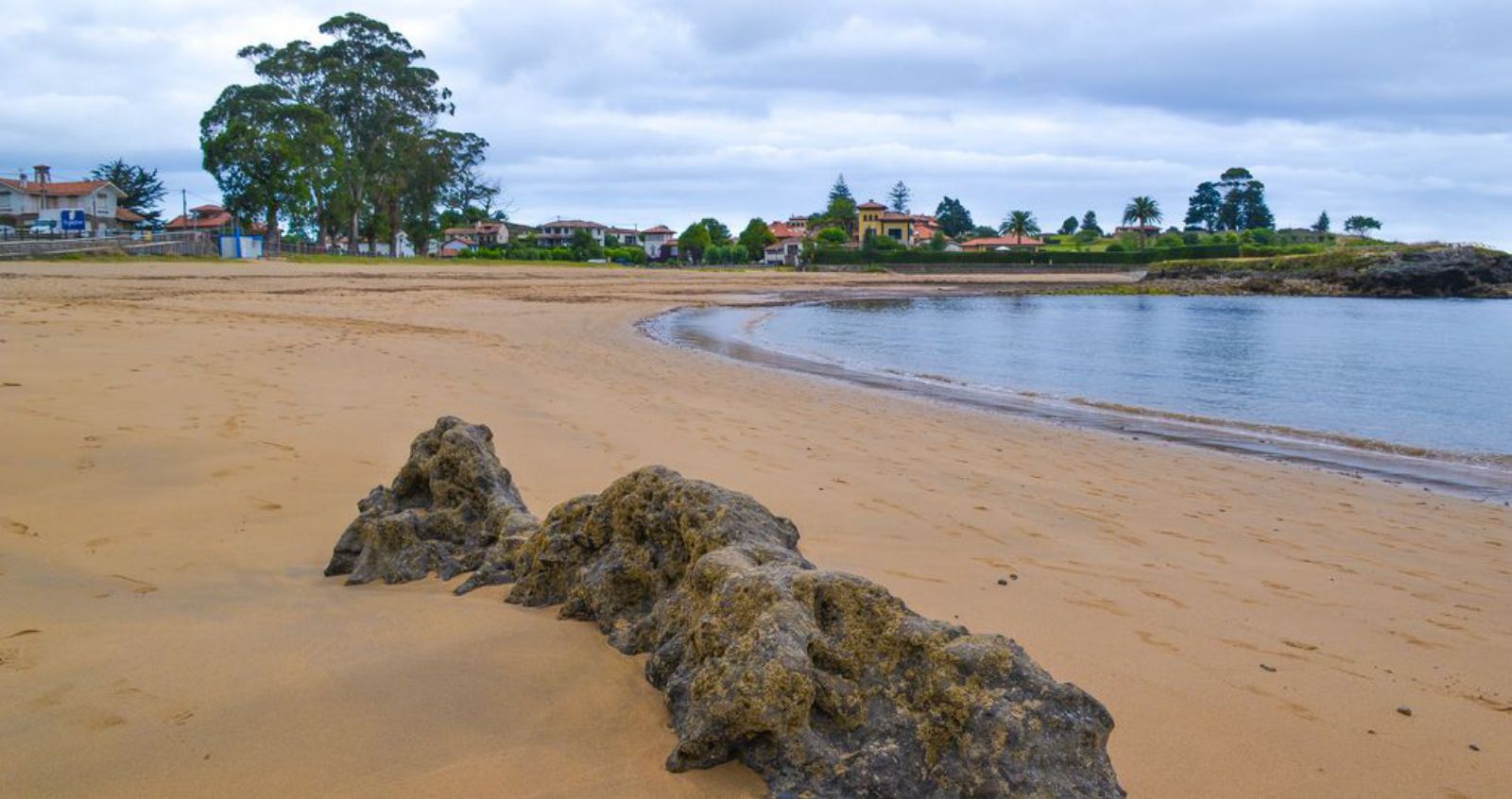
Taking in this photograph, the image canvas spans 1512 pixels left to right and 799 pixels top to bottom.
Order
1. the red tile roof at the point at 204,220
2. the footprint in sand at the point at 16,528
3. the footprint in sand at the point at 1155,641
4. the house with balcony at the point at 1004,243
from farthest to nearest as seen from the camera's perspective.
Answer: the house with balcony at the point at 1004,243 → the red tile roof at the point at 204,220 → the footprint in sand at the point at 16,528 → the footprint in sand at the point at 1155,641

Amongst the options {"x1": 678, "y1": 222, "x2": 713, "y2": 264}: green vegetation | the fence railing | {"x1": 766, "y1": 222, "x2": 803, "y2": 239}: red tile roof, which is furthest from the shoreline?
{"x1": 766, "y1": 222, "x2": 803, "y2": 239}: red tile roof

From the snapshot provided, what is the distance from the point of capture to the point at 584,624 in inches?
131

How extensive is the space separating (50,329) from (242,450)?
28.4 ft

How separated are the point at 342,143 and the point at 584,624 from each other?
71.4 meters

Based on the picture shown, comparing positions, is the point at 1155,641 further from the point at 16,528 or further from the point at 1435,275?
the point at 1435,275

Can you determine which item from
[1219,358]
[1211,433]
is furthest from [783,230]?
[1211,433]

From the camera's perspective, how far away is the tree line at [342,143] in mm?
60000

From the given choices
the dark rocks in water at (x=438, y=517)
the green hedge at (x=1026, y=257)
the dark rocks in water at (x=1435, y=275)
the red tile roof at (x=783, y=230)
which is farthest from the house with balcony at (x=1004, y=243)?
the dark rocks in water at (x=438, y=517)

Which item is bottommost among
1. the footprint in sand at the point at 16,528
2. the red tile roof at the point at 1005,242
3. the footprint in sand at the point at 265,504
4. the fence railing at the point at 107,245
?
the footprint in sand at the point at 265,504

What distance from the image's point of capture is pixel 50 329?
12453 mm

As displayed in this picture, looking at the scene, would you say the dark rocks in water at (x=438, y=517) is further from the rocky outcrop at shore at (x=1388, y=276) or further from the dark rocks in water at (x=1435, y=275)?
the dark rocks in water at (x=1435, y=275)

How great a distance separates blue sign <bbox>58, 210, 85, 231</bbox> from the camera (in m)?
57.2

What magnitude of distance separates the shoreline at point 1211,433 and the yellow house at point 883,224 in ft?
368

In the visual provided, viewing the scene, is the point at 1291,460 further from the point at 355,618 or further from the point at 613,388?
the point at 355,618
